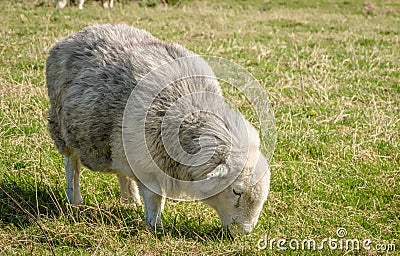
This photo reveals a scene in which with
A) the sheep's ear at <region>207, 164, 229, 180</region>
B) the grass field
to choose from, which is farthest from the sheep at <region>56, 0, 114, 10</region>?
the sheep's ear at <region>207, 164, 229, 180</region>

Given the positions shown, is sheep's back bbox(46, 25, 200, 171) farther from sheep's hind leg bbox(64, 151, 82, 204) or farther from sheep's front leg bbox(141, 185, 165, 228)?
sheep's front leg bbox(141, 185, 165, 228)

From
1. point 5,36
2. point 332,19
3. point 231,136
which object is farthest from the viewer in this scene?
point 332,19

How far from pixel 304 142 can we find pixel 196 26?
782 centimetres

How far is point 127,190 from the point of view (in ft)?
16.9

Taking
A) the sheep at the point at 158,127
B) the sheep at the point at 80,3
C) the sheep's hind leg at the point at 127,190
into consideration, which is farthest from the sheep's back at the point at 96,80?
the sheep at the point at 80,3

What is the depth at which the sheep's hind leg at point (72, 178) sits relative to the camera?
5102 mm

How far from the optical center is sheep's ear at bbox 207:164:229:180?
3986mm

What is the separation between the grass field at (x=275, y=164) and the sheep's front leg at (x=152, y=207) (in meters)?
0.09

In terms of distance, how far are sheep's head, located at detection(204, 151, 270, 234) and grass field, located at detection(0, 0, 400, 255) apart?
12 centimetres

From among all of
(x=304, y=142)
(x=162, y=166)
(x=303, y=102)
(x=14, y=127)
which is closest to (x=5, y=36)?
(x=14, y=127)

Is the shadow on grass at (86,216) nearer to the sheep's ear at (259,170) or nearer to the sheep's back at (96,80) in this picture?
the sheep's back at (96,80)

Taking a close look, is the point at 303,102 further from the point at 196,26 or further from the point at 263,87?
the point at 196,26

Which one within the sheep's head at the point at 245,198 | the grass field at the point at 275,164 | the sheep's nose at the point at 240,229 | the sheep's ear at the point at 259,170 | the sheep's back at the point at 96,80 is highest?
the sheep's back at the point at 96,80

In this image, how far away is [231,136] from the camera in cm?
420
